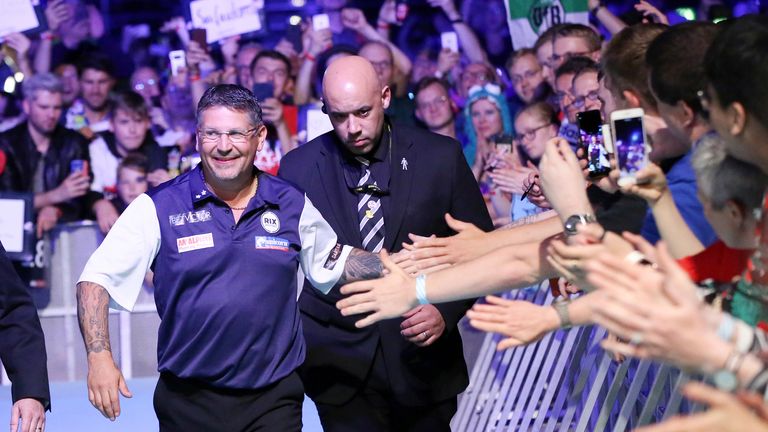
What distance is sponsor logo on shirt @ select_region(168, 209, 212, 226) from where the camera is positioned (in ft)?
13.4

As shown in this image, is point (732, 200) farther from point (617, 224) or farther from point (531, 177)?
point (531, 177)

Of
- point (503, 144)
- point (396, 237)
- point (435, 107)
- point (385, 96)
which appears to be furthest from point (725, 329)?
point (435, 107)

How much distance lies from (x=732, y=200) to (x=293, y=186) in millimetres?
1983

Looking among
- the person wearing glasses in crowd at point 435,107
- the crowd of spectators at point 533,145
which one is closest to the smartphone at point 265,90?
the crowd of spectators at point 533,145

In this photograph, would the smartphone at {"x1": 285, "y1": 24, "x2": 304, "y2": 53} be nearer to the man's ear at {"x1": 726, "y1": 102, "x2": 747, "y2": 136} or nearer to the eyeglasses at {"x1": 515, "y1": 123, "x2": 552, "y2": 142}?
the eyeglasses at {"x1": 515, "y1": 123, "x2": 552, "y2": 142}

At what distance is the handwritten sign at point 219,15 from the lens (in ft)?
27.1

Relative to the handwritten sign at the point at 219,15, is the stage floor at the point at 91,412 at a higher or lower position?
lower

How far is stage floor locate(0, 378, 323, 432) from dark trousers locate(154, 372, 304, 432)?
9.59 ft

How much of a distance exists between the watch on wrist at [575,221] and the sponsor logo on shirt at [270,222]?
1396mm

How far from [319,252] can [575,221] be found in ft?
4.84

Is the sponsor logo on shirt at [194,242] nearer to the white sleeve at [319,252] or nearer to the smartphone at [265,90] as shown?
the white sleeve at [319,252]

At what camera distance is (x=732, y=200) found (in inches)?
108

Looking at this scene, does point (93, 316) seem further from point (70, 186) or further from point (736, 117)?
point (70, 186)

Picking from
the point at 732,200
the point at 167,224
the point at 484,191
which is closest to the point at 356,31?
the point at 484,191
